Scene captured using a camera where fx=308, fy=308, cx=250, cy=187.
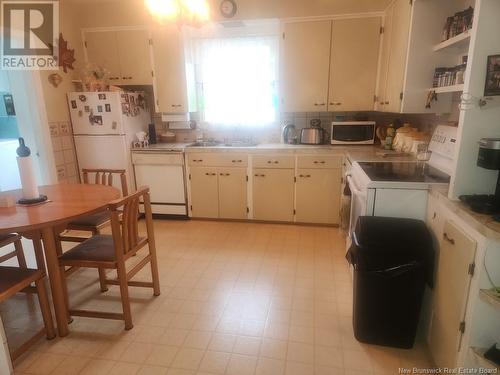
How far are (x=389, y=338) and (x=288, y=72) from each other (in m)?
2.75

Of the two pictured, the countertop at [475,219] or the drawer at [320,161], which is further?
the drawer at [320,161]

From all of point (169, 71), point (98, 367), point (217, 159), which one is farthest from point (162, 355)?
point (169, 71)

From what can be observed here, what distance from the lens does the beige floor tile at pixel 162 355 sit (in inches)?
67.5

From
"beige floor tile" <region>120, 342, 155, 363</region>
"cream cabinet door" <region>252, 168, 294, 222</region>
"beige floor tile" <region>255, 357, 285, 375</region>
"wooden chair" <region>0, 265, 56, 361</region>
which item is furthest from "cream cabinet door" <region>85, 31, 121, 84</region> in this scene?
"beige floor tile" <region>255, 357, 285, 375</region>

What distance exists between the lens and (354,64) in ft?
10.8

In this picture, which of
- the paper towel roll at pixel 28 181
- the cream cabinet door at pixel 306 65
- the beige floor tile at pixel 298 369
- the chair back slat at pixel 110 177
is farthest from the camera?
the cream cabinet door at pixel 306 65

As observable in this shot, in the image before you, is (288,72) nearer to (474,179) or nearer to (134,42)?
(134,42)

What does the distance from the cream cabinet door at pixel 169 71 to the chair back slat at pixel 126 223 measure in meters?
1.95

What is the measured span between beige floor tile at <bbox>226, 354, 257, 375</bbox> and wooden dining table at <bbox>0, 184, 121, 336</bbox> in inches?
42.7

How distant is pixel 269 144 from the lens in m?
3.79

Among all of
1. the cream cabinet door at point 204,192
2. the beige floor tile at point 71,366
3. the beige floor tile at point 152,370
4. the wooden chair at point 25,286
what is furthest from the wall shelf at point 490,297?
the cream cabinet door at point 204,192

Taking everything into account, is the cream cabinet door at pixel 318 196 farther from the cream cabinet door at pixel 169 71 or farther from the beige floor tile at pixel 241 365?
the beige floor tile at pixel 241 365

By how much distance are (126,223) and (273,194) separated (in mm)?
1950

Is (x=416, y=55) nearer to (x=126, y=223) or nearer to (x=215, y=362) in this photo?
(x=126, y=223)
